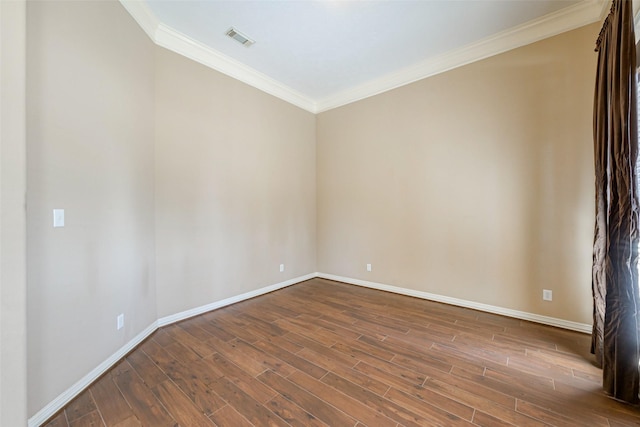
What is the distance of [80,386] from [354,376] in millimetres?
1934

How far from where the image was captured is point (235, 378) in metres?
1.87

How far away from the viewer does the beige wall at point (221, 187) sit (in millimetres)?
2770

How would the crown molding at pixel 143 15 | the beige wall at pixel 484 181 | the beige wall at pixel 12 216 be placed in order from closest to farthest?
the beige wall at pixel 12 216
the crown molding at pixel 143 15
the beige wall at pixel 484 181

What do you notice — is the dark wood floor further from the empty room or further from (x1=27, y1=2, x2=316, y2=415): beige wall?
(x1=27, y1=2, x2=316, y2=415): beige wall

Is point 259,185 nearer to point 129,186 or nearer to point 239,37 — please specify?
point 129,186

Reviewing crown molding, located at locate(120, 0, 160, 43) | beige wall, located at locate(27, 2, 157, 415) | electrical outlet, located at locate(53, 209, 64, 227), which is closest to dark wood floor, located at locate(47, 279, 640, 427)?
beige wall, located at locate(27, 2, 157, 415)

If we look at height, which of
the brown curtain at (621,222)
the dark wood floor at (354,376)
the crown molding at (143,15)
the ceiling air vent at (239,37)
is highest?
the ceiling air vent at (239,37)

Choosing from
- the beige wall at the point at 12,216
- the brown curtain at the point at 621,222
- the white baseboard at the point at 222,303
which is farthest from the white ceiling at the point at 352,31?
the white baseboard at the point at 222,303

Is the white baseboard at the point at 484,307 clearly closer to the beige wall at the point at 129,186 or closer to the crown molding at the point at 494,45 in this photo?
the beige wall at the point at 129,186

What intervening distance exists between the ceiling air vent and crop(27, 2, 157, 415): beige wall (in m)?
0.85

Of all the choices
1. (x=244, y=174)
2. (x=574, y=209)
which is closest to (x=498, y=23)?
(x=574, y=209)

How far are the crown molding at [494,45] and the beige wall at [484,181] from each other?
3.3 inches

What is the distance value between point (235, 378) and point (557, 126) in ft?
12.7

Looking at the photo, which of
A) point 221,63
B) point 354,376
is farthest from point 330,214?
point 354,376
